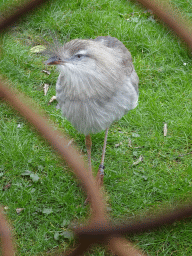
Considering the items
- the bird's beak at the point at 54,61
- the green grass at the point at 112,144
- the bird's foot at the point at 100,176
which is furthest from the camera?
the bird's foot at the point at 100,176

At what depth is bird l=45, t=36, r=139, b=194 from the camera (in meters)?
1.75

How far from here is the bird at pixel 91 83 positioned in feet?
5.75

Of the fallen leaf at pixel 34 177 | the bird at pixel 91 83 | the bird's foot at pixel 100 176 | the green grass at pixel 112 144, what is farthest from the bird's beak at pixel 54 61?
the fallen leaf at pixel 34 177

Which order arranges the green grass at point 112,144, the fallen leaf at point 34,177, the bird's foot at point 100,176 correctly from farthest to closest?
1. the fallen leaf at point 34,177
2. the bird's foot at point 100,176
3. the green grass at point 112,144

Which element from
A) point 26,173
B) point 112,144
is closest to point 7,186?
point 26,173

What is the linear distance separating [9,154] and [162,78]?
1.87 metres

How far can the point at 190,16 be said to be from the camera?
12.7ft

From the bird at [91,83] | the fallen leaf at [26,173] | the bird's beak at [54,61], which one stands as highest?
the bird's beak at [54,61]

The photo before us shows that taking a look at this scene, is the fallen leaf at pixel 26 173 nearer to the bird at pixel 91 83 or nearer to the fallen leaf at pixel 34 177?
the fallen leaf at pixel 34 177

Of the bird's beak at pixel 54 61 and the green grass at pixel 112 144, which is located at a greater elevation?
the bird's beak at pixel 54 61

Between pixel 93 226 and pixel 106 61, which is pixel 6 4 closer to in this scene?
pixel 106 61

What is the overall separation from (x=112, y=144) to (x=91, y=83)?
127 cm

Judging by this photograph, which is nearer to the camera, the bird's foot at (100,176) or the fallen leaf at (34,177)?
the bird's foot at (100,176)

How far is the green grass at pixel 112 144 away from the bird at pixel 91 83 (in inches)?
16.7
